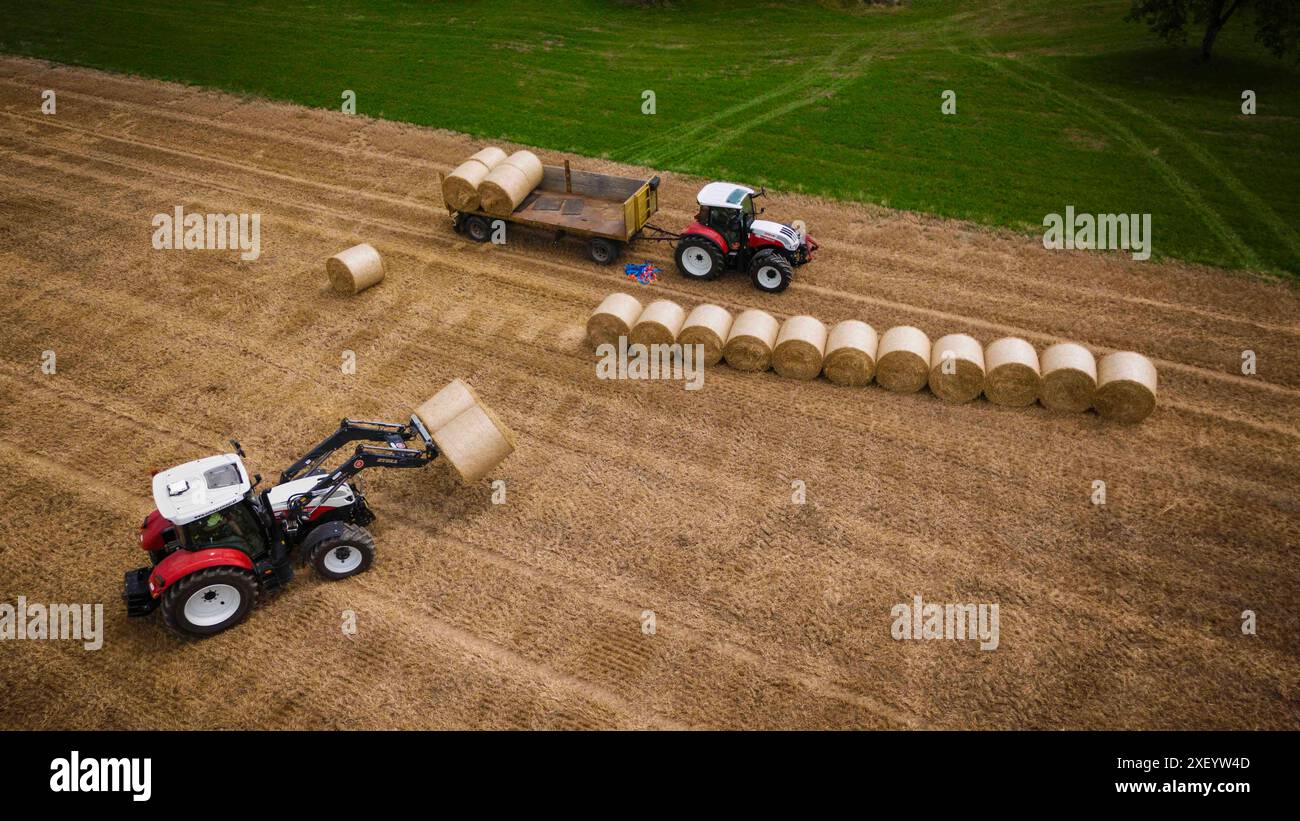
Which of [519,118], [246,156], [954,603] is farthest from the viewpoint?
[519,118]

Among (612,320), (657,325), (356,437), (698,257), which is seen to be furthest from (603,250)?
(356,437)

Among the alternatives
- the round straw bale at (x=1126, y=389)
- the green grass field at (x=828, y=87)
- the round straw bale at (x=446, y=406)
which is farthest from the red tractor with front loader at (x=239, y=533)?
the green grass field at (x=828, y=87)

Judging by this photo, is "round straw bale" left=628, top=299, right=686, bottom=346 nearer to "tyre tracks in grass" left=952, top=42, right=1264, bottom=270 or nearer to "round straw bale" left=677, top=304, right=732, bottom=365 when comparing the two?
"round straw bale" left=677, top=304, right=732, bottom=365

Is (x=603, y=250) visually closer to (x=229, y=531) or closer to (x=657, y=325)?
(x=657, y=325)

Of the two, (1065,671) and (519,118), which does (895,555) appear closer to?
(1065,671)

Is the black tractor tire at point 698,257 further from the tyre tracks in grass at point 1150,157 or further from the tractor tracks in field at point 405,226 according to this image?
the tyre tracks in grass at point 1150,157

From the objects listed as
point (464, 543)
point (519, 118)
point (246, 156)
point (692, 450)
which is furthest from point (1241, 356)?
point (246, 156)

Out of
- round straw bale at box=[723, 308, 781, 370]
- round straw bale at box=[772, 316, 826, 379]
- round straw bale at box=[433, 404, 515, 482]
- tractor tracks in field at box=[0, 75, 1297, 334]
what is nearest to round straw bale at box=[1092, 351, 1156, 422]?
tractor tracks in field at box=[0, 75, 1297, 334]

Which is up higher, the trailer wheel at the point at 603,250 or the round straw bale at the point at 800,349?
the trailer wheel at the point at 603,250
